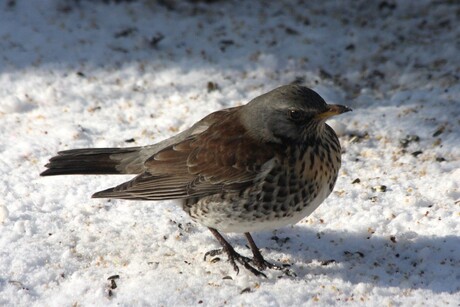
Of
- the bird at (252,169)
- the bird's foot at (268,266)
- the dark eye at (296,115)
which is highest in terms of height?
the dark eye at (296,115)

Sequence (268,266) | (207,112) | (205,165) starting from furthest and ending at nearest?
(207,112) < (268,266) < (205,165)

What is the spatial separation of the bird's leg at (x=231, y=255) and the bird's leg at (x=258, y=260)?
2.0 inches

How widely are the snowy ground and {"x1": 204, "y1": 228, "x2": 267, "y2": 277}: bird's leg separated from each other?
6cm

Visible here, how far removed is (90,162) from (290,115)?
1.38m

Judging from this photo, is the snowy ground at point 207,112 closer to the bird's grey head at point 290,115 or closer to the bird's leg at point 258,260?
the bird's leg at point 258,260

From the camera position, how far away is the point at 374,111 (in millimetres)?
6746

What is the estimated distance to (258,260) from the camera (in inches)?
201

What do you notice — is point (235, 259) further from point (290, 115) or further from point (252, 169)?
point (290, 115)

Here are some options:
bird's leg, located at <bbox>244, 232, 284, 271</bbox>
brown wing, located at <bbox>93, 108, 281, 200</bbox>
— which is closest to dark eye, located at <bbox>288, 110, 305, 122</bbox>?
brown wing, located at <bbox>93, 108, 281, 200</bbox>

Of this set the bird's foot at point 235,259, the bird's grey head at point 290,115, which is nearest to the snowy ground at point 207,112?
the bird's foot at point 235,259

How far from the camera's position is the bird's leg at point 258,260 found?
5055 mm

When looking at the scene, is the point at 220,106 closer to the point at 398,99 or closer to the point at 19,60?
the point at 398,99

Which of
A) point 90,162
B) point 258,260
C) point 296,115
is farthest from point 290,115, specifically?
point 90,162

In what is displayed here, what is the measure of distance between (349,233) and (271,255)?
55 centimetres
